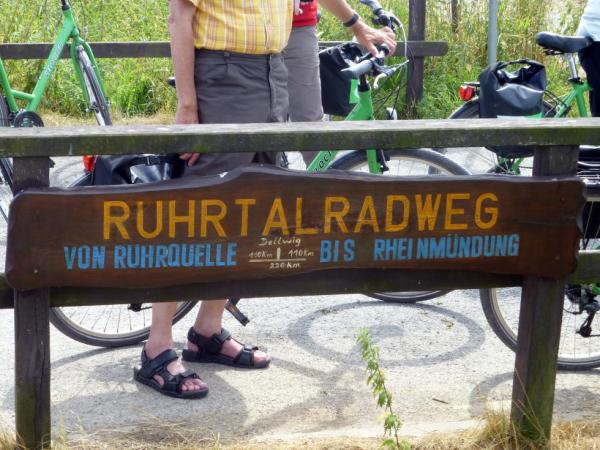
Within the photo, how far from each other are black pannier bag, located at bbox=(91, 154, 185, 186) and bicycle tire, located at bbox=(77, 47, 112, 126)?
151 inches

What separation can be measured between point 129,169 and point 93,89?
13.0 ft

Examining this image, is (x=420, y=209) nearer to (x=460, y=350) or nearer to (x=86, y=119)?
(x=460, y=350)

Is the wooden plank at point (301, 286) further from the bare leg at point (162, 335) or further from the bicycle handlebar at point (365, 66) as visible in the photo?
the bicycle handlebar at point (365, 66)

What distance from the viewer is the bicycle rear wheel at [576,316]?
14.1 feet

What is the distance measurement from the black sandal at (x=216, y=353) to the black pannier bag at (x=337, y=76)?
4.75 feet

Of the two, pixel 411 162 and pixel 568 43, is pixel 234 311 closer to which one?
pixel 411 162

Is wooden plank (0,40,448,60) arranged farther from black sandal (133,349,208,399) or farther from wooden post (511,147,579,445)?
wooden post (511,147,579,445)

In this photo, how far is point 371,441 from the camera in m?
3.60

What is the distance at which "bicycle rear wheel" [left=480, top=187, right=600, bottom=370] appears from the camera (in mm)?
4312

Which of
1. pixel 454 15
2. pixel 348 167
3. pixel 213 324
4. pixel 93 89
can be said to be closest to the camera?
pixel 213 324

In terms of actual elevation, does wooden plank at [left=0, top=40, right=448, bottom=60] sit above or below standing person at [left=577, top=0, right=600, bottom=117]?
below

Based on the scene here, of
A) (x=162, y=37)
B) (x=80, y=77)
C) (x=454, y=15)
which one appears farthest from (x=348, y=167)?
(x=162, y=37)

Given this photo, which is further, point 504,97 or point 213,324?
point 504,97

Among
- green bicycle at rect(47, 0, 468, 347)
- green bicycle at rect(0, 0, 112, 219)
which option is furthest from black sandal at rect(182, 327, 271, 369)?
green bicycle at rect(0, 0, 112, 219)
